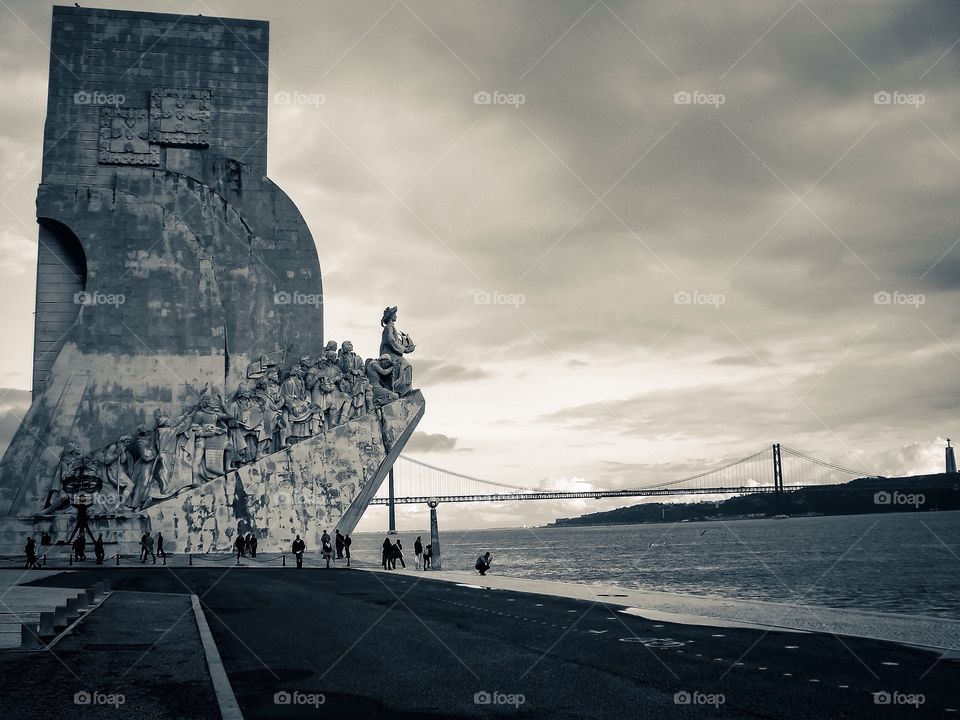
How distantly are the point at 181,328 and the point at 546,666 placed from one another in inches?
916

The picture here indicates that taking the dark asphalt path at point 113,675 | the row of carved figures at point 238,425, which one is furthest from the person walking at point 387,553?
the dark asphalt path at point 113,675

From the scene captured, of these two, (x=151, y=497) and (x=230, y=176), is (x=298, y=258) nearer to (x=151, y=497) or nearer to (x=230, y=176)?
(x=230, y=176)

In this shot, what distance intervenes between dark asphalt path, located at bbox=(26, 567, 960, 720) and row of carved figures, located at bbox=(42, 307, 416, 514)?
46.9ft

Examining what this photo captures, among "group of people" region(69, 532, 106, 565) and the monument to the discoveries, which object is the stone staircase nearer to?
"group of people" region(69, 532, 106, 565)

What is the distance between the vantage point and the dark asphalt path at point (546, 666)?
5.80 m

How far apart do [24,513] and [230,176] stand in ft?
40.6

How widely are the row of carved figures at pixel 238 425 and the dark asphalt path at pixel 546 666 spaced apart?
14294 millimetres

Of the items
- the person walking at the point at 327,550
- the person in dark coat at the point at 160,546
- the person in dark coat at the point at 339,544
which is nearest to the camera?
the person walking at the point at 327,550

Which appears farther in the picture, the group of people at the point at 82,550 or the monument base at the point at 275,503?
the monument base at the point at 275,503

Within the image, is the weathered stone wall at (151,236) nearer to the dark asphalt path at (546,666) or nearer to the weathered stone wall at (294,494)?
the weathered stone wall at (294,494)

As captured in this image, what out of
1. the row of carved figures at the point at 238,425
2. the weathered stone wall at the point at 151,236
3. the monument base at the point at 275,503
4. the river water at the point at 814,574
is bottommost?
the river water at the point at 814,574

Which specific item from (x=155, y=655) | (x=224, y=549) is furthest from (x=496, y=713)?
(x=224, y=549)

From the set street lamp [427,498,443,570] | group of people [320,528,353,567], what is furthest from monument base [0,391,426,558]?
street lamp [427,498,443,570]

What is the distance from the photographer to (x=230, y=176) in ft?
102
